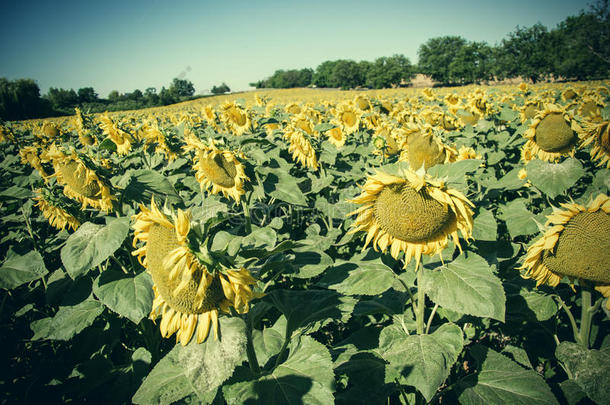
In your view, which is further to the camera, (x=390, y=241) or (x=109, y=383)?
(x=109, y=383)

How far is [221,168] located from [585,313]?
319 cm

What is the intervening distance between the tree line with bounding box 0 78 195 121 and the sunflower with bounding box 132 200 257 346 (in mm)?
30661

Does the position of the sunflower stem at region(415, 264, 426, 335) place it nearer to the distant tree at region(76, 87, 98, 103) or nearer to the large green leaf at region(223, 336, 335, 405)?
the large green leaf at region(223, 336, 335, 405)

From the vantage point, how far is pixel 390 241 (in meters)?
1.94

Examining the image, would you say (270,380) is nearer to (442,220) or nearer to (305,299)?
(305,299)

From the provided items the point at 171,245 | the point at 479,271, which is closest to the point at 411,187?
the point at 479,271

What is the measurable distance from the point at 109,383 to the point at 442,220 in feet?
10.7

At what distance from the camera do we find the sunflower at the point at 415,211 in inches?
61.3

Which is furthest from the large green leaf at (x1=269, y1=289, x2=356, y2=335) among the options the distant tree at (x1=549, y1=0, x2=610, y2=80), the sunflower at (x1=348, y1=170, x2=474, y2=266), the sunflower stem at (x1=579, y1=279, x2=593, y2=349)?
the distant tree at (x1=549, y1=0, x2=610, y2=80)

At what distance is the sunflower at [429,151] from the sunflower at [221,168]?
199 centimetres

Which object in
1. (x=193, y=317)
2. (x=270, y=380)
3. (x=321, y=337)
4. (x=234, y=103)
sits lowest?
(x=321, y=337)

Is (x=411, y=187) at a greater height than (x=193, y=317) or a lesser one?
greater

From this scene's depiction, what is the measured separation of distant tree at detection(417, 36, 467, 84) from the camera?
54.4m

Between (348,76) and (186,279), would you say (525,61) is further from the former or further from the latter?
(186,279)
